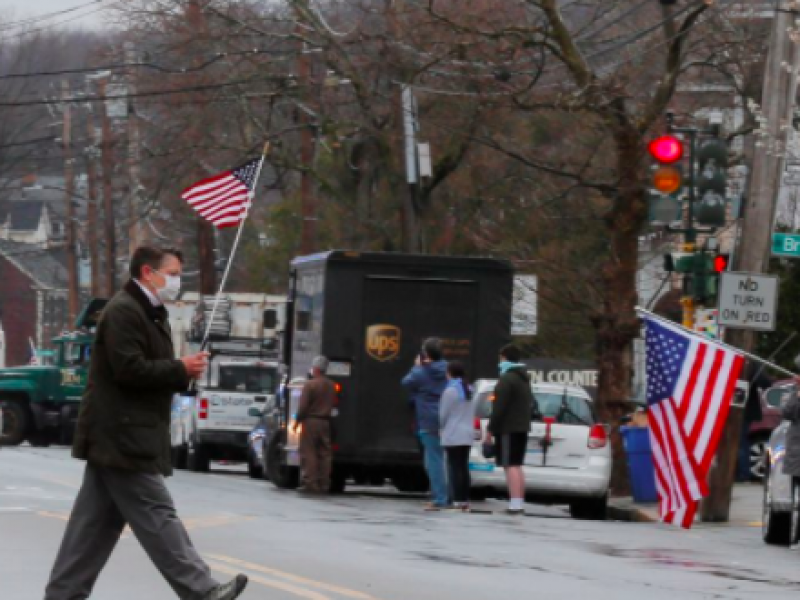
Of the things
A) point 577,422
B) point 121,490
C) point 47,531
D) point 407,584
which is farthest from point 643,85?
point 121,490

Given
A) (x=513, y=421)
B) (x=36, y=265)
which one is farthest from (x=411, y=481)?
(x=36, y=265)

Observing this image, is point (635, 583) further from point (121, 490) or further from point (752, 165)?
point (752, 165)

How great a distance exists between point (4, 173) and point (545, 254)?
5151cm

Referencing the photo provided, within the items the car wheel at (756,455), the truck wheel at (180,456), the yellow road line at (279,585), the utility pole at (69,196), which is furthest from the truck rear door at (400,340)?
the utility pole at (69,196)

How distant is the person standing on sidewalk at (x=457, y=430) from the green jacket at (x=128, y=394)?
11360 mm

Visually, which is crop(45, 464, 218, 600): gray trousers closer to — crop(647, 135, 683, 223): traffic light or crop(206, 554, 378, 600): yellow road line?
crop(206, 554, 378, 600): yellow road line

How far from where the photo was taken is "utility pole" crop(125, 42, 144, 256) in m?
39.3

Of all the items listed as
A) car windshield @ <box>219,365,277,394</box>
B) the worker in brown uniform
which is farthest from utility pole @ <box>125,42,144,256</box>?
the worker in brown uniform

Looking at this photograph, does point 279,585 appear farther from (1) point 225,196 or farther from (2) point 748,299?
(1) point 225,196

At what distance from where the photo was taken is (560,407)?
22656 millimetres

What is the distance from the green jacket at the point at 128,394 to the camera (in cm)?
951

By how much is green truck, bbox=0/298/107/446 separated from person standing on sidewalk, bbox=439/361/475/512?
21465mm

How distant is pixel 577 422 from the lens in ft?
73.9

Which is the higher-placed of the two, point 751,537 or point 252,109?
point 252,109
